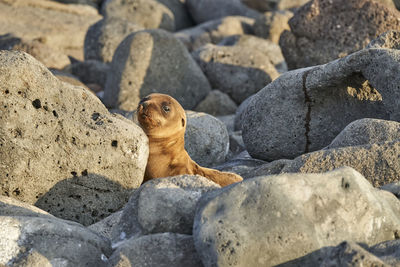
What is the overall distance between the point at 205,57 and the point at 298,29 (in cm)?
209

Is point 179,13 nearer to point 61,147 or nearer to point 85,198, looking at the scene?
point 85,198

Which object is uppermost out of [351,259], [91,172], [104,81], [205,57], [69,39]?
[351,259]

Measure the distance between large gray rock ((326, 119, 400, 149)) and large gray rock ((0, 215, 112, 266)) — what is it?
270 centimetres

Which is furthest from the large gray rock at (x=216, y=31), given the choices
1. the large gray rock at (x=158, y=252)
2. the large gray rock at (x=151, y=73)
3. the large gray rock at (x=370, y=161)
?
the large gray rock at (x=158, y=252)

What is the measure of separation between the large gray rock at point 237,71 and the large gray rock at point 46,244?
9.09 meters

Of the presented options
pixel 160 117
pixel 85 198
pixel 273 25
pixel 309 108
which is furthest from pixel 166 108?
pixel 273 25

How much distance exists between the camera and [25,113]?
209 inches

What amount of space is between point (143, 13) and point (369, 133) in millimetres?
16230

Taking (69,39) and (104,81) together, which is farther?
(69,39)

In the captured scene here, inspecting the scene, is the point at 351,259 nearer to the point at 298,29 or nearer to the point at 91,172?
the point at 91,172

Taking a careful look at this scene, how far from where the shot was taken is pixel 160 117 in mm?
6543

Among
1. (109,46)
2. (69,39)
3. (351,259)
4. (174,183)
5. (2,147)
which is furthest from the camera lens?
(69,39)

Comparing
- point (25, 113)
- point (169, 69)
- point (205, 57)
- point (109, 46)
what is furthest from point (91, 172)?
point (109, 46)

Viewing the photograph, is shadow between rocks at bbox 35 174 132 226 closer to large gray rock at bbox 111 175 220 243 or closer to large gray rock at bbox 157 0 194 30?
large gray rock at bbox 111 175 220 243
